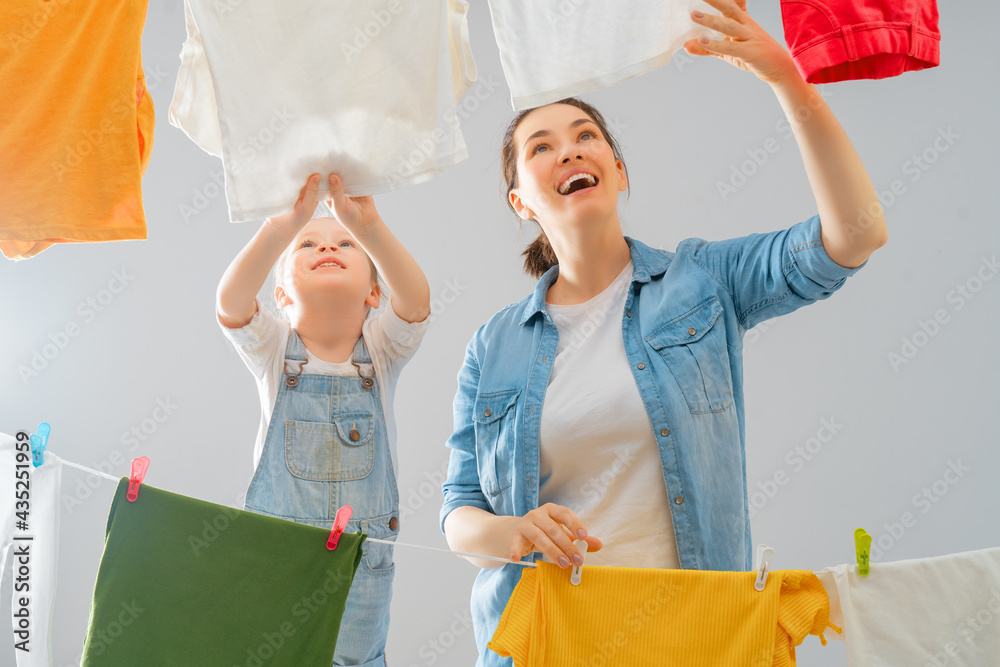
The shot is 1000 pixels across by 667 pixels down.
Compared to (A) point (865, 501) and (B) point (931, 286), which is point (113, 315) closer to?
(A) point (865, 501)

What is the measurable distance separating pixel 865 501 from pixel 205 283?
214 centimetres

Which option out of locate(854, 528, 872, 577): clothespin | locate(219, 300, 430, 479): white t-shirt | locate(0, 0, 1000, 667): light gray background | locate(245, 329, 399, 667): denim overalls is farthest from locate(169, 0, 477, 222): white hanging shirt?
locate(0, 0, 1000, 667): light gray background

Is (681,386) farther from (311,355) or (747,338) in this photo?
(747,338)

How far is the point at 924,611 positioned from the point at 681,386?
1.31 ft

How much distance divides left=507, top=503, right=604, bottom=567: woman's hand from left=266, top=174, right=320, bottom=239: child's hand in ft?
1.74

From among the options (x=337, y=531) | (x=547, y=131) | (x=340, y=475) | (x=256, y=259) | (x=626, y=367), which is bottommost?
(x=337, y=531)

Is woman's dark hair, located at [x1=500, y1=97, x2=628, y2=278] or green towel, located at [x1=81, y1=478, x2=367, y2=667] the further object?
woman's dark hair, located at [x1=500, y1=97, x2=628, y2=278]

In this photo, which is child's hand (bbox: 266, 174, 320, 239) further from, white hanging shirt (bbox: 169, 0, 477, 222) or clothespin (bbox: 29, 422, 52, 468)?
clothespin (bbox: 29, 422, 52, 468)

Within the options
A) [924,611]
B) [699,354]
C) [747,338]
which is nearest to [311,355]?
[699,354]

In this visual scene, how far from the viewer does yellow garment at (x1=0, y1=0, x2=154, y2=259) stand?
43.1 inches

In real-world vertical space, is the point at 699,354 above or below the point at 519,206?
below

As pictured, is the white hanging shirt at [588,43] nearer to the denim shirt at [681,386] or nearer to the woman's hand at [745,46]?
the woman's hand at [745,46]

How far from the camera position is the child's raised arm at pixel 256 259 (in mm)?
1102

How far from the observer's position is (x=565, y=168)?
1.22m
